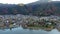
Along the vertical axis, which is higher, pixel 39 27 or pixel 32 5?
pixel 32 5

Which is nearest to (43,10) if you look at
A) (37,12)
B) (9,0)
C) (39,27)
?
A: (37,12)

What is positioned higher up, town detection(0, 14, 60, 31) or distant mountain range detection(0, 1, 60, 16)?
distant mountain range detection(0, 1, 60, 16)

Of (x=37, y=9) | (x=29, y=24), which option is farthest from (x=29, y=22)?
(x=37, y=9)

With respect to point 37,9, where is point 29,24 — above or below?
below

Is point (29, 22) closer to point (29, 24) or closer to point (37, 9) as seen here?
point (29, 24)

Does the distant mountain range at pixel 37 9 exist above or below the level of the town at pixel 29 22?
above

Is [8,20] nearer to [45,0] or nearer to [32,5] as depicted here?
[32,5]

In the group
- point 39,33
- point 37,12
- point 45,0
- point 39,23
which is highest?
point 45,0

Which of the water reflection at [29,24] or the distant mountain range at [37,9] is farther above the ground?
the distant mountain range at [37,9]
